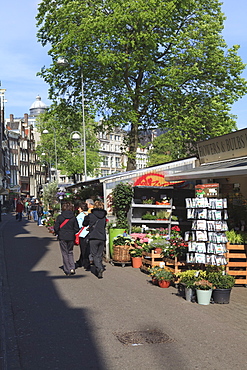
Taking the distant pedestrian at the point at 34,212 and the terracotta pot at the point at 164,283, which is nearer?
the terracotta pot at the point at 164,283

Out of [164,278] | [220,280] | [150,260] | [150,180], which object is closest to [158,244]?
[150,260]

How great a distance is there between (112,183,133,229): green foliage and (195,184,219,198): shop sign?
6.19m

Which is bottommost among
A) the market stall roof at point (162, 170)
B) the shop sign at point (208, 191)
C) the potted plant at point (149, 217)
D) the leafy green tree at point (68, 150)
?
the potted plant at point (149, 217)

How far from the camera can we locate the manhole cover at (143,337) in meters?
6.89

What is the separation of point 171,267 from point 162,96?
15.6 meters

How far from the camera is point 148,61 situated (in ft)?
80.7

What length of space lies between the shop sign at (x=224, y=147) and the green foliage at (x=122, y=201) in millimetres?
2517

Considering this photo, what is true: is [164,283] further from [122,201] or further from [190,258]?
[122,201]

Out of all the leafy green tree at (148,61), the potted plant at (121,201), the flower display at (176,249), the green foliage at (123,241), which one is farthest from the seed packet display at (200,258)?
the leafy green tree at (148,61)

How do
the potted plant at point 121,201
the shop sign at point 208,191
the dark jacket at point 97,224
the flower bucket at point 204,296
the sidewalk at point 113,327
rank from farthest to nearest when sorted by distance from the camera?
the potted plant at point 121,201, the dark jacket at point 97,224, the shop sign at point 208,191, the flower bucket at point 204,296, the sidewalk at point 113,327

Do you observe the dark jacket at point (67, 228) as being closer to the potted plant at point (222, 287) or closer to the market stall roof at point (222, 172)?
the market stall roof at point (222, 172)

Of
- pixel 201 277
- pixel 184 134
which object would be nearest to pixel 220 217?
pixel 201 277

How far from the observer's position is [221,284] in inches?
369

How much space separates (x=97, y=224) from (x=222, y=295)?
430cm
